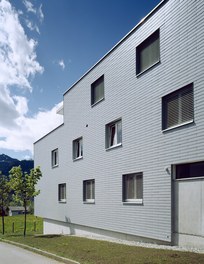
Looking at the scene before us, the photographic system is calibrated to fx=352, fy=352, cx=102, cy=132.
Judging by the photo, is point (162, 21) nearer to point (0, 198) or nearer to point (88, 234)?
point (88, 234)

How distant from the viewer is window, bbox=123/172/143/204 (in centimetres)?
1442

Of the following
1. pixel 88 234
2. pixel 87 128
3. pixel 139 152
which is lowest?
pixel 88 234

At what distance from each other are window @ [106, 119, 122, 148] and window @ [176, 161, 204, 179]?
15.0 ft

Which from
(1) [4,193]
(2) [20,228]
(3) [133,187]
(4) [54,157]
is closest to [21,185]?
(4) [54,157]

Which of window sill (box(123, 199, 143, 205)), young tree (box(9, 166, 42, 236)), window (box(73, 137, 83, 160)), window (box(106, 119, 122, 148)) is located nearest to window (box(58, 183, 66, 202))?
young tree (box(9, 166, 42, 236))

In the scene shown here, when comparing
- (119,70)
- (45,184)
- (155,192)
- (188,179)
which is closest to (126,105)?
(119,70)

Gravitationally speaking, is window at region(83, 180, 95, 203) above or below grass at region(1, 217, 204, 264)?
above

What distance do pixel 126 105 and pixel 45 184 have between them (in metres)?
14.8

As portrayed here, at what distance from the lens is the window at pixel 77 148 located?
21547 mm

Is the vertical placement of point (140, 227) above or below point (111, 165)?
below

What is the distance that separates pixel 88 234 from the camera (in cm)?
1956

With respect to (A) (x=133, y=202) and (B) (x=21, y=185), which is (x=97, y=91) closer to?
(A) (x=133, y=202)

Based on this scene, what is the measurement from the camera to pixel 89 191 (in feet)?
65.3

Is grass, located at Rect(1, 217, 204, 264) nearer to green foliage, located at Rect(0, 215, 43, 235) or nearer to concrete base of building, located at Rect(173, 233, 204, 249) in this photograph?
concrete base of building, located at Rect(173, 233, 204, 249)
